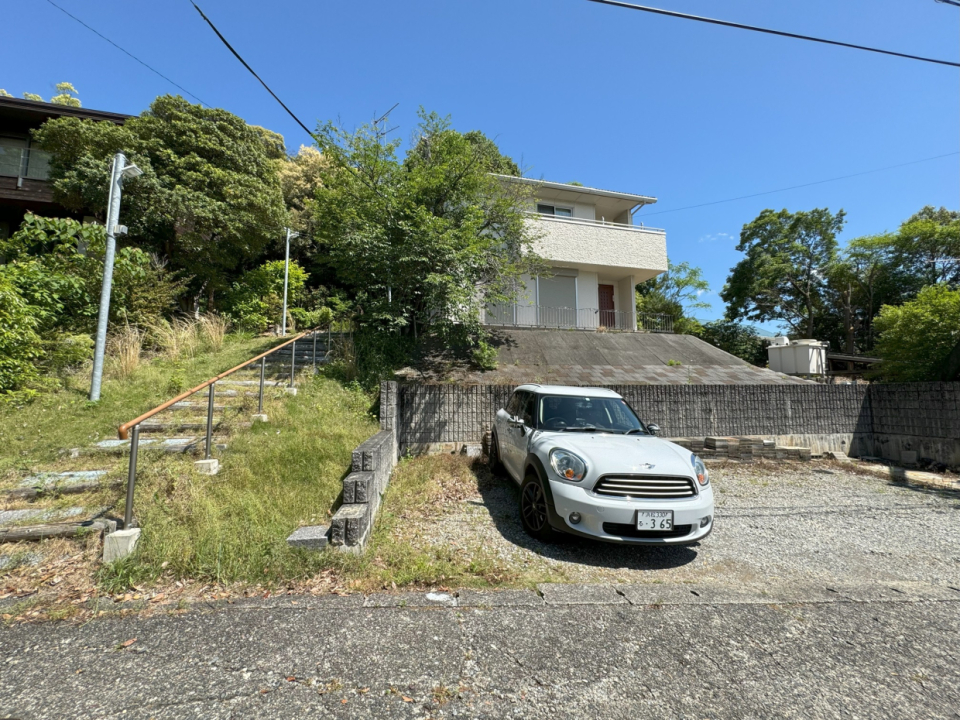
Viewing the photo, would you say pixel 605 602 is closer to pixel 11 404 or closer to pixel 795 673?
pixel 795 673

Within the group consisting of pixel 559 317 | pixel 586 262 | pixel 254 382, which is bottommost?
pixel 254 382

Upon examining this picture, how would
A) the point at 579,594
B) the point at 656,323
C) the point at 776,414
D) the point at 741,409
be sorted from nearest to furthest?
the point at 579,594, the point at 741,409, the point at 776,414, the point at 656,323

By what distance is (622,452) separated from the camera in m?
3.95

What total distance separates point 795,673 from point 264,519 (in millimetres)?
4084

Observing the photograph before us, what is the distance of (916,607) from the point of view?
2.96 m

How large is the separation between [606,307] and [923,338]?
9290mm

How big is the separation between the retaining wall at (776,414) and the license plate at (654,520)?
4.34m

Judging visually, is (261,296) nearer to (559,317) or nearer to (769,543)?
(559,317)

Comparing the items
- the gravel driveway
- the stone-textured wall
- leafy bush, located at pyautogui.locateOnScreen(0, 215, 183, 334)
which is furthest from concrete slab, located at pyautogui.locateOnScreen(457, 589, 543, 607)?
the stone-textured wall

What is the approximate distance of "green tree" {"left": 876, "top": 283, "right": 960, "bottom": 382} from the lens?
9.59 meters

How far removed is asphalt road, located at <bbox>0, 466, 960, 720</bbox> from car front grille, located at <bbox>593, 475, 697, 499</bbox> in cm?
65

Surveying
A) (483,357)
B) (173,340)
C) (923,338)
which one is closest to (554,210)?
(483,357)

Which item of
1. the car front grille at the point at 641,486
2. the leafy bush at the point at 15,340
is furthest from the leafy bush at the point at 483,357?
the leafy bush at the point at 15,340

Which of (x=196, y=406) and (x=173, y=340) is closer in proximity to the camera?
(x=196, y=406)
